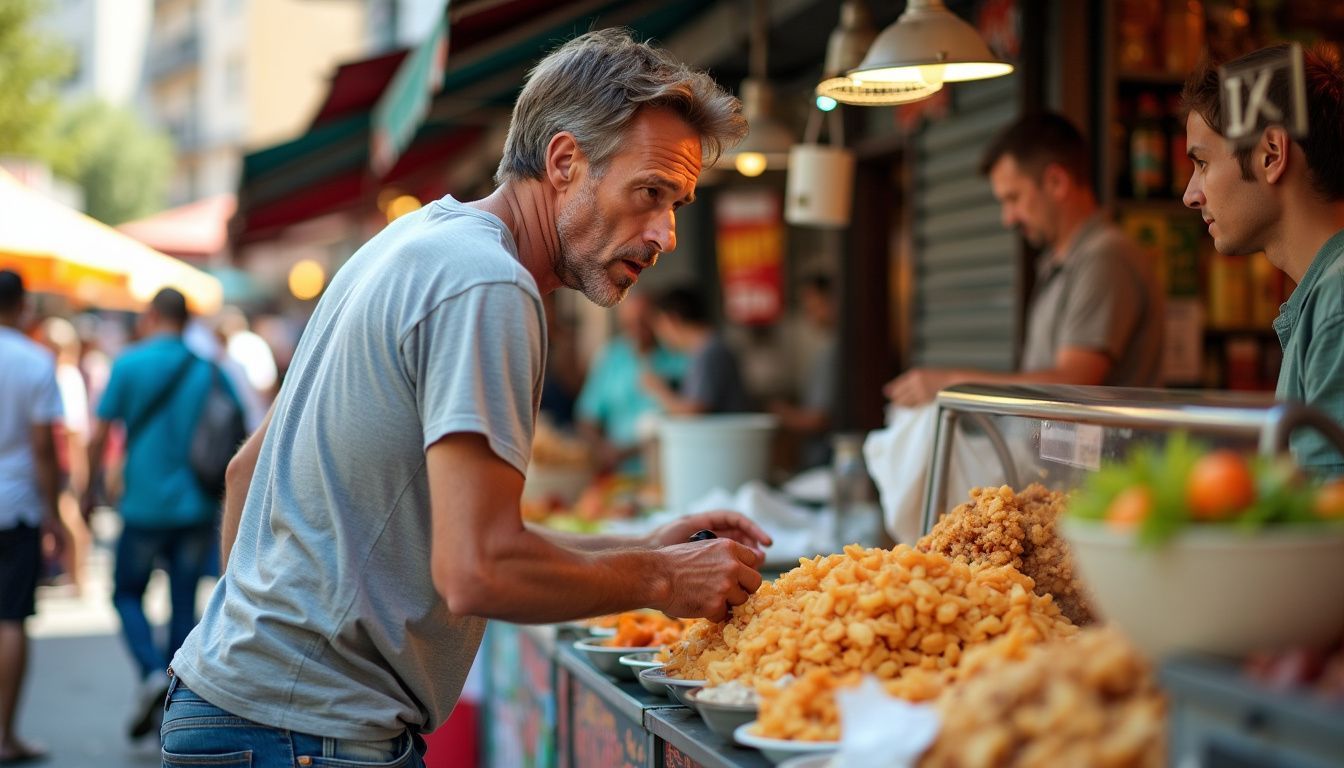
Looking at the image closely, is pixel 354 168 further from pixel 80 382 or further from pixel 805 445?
pixel 805 445

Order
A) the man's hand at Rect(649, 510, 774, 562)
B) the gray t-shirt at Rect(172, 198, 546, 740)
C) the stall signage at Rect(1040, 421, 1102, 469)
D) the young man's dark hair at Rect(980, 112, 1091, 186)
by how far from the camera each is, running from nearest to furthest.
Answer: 1. the gray t-shirt at Rect(172, 198, 546, 740)
2. the stall signage at Rect(1040, 421, 1102, 469)
3. the man's hand at Rect(649, 510, 774, 562)
4. the young man's dark hair at Rect(980, 112, 1091, 186)

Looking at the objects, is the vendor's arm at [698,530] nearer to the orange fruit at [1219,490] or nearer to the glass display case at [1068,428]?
the glass display case at [1068,428]

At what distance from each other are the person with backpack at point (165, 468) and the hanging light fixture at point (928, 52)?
4.70 m

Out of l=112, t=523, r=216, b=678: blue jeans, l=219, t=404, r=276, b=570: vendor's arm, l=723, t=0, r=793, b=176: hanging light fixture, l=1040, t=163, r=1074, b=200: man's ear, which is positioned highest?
l=723, t=0, r=793, b=176: hanging light fixture

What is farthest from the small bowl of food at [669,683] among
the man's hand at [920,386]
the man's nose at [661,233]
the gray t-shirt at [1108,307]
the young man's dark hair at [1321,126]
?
the gray t-shirt at [1108,307]

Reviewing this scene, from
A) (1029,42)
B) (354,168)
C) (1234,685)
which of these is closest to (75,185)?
(354,168)

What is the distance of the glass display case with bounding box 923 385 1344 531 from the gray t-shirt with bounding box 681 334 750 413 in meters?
4.20

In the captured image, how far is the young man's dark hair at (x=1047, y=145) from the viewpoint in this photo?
167 inches

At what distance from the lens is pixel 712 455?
5293mm

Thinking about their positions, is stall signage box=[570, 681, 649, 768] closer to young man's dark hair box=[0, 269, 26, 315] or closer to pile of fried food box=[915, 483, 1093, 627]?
pile of fried food box=[915, 483, 1093, 627]

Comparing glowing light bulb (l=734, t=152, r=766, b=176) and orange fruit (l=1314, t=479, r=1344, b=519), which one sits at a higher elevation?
glowing light bulb (l=734, t=152, r=766, b=176)

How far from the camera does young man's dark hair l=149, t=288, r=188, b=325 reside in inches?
275

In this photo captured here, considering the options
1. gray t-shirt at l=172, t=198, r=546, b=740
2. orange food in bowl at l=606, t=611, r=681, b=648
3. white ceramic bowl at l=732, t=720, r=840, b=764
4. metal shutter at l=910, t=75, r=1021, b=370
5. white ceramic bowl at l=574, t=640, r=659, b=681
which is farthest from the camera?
metal shutter at l=910, t=75, r=1021, b=370

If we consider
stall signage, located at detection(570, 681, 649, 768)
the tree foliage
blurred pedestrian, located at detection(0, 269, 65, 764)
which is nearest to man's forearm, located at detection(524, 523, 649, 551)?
stall signage, located at detection(570, 681, 649, 768)
